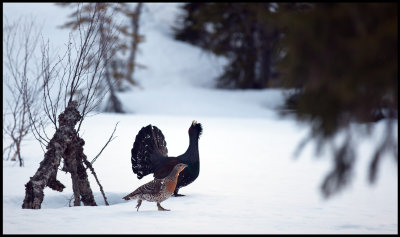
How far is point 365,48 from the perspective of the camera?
9.68 feet

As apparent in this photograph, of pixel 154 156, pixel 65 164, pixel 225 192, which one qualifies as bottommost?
pixel 225 192

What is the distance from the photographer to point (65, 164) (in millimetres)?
6859

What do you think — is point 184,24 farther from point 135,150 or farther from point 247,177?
point 135,150

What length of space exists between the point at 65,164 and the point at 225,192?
237 cm

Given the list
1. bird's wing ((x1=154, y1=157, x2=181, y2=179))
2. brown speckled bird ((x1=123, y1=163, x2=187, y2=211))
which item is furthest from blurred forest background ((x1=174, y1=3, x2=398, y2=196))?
bird's wing ((x1=154, y1=157, x2=181, y2=179))

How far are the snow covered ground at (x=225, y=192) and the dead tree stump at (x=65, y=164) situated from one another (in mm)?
262

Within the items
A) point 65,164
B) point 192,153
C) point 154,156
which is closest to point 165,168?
point 154,156

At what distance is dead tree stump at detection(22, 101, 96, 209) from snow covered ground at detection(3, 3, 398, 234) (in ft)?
0.86

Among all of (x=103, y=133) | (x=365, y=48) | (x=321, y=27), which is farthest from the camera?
(x=103, y=133)

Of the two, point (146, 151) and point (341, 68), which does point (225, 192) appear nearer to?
point (146, 151)

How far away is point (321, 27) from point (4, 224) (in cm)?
368

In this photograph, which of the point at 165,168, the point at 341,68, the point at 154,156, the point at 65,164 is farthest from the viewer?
the point at 65,164

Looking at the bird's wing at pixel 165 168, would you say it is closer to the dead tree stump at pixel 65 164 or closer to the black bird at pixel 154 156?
the black bird at pixel 154 156

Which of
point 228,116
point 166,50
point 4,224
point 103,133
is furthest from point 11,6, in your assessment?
point 4,224
